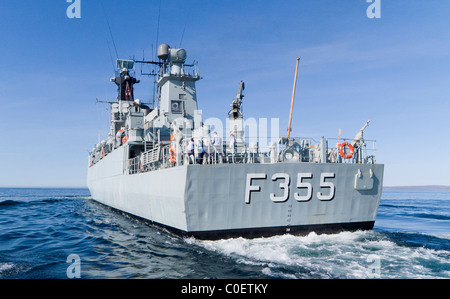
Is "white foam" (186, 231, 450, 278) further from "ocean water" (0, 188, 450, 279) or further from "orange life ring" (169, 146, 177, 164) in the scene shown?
"orange life ring" (169, 146, 177, 164)

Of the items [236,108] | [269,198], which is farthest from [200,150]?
[236,108]

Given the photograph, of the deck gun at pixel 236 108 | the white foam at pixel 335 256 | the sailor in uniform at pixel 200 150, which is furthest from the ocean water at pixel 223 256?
the deck gun at pixel 236 108

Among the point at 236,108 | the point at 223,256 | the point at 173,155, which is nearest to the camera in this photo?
the point at 223,256

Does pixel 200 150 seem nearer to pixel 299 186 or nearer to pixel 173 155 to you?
pixel 173 155

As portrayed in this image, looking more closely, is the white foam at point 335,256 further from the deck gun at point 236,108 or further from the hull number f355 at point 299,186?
the deck gun at point 236,108

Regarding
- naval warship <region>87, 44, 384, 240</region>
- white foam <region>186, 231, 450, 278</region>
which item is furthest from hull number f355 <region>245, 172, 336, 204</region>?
white foam <region>186, 231, 450, 278</region>

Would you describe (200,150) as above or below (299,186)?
above

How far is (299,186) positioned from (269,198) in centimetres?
112

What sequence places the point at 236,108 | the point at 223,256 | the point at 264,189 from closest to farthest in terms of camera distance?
the point at 223,256
the point at 264,189
the point at 236,108

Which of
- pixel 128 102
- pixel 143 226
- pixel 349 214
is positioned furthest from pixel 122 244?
pixel 128 102

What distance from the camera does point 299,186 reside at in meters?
11.1
